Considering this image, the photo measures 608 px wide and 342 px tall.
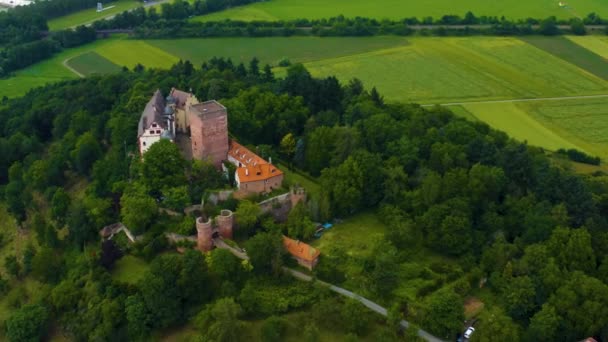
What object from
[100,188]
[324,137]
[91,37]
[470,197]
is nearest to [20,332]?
[100,188]

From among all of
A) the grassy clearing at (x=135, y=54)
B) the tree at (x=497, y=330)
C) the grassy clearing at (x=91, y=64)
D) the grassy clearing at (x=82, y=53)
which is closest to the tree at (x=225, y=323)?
the tree at (x=497, y=330)

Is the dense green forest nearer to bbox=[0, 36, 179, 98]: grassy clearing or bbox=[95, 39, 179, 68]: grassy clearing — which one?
bbox=[0, 36, 179, 98]: grassy clearing

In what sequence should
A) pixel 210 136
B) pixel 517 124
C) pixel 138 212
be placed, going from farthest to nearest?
pixel 517 124, pixel 210 136, pixel 138 212

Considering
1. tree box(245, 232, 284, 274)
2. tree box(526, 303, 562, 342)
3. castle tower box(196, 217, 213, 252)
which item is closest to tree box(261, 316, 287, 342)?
tree box(245, 232, 284, 274)

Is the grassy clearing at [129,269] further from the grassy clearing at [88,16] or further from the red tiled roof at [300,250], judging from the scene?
the grassy clearing at [88,16]

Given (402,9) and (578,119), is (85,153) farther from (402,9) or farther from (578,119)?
(402,9)

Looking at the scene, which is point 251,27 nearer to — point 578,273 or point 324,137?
point 324,137

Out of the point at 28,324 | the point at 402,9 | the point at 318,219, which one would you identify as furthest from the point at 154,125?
the point at 402,9
